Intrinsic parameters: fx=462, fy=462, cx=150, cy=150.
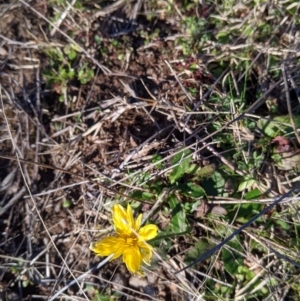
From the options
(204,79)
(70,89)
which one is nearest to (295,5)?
(204,79)

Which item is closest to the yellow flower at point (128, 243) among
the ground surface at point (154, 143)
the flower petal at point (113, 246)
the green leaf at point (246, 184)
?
the flower petal at point (113, 246)

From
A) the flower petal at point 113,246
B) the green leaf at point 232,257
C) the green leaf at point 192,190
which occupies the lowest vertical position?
the green leaf at point 232,257

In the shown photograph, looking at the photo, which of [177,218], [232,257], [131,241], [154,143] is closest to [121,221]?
[131,241]

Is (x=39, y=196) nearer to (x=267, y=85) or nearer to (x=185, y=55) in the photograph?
(x=185, y=55)

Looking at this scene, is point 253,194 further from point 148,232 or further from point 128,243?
point 128,243

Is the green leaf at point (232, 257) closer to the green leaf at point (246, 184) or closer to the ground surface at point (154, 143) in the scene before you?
the ground surface at point (154, 143)

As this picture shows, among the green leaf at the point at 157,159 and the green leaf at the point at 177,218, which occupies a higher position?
the green leaf at the point at 157,159

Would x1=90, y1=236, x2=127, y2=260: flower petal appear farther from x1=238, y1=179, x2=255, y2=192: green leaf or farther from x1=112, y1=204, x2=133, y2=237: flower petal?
x1=238, y1=179, x2=255, y2=192: green leaf
